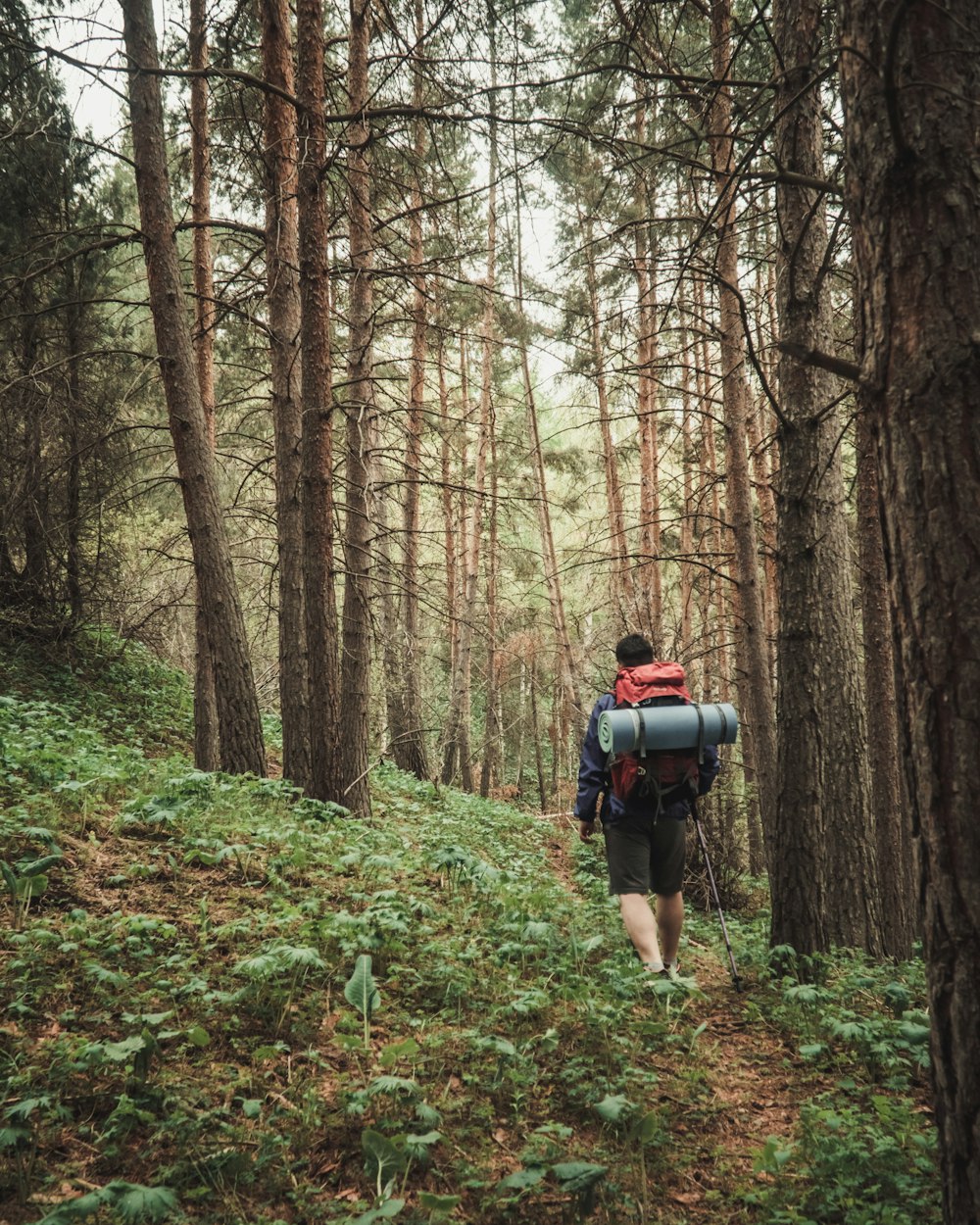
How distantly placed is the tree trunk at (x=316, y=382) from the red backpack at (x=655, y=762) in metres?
3.39

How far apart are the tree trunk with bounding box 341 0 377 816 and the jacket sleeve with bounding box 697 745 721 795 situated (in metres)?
3.91

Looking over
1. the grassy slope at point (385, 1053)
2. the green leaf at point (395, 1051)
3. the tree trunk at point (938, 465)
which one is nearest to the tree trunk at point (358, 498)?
the grassy slope at point (385, 1053)

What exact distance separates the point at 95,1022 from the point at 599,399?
1350 centimetres

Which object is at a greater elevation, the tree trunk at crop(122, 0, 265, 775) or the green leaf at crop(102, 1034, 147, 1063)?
the tree trunk at crop(122, 0, 265, 775)

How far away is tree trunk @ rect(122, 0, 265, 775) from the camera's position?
7.14 meters

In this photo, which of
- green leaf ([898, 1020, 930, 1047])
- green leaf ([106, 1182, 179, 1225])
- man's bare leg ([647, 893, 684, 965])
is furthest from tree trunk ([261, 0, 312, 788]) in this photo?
green leaf ([898, 1020, 930, 1047])

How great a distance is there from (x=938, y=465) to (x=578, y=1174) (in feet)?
7.91

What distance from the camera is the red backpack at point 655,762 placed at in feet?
15.0

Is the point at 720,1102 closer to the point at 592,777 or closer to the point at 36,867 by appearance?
the point at 592,777

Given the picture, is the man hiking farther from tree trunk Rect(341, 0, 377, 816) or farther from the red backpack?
tree trunk Rect(341, 0, 377, 816)

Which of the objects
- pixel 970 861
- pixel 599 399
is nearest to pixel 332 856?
pixel 970 861

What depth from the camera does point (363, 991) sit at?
332 centimetres

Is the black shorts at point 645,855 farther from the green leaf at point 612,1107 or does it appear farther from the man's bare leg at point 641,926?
the green leaf at point 612,1107

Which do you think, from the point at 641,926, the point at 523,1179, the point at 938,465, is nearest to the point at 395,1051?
the point at 523,1179
